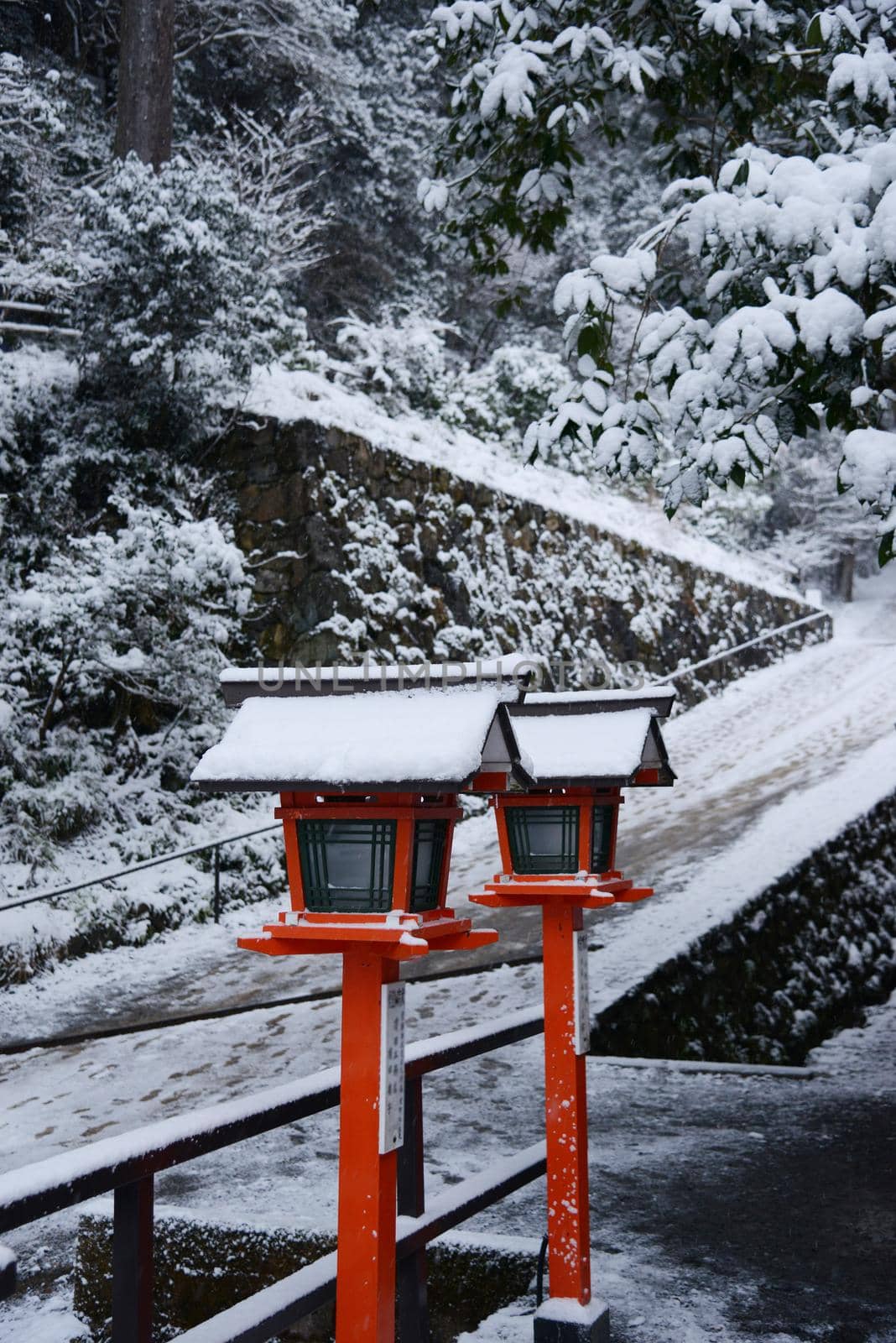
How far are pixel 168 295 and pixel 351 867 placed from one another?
906 cm

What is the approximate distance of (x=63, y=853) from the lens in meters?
9.06

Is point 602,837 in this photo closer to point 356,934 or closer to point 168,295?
point 356,934

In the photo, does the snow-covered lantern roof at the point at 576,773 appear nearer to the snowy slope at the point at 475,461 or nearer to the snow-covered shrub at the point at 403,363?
the snowy slope at the point at 475,461

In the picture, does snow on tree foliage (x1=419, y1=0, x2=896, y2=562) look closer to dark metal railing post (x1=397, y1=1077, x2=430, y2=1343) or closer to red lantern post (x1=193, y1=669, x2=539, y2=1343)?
red lantern post (x1=193, y1=669, x2=539, y2=1343)

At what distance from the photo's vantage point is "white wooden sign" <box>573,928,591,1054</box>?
12.6 ft

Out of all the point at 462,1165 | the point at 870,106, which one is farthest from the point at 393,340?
the point at 462,1165

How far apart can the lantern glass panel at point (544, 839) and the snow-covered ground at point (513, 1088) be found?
62.4 inches

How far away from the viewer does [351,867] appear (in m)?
2.79

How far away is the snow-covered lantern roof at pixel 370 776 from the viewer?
2672mm

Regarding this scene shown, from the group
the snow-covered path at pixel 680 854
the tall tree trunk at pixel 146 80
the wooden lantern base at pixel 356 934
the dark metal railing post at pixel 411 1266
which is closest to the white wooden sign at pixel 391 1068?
the wooden lantern base at pixel 356 934

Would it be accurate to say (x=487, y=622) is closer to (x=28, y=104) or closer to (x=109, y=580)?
(x=109, y=580)

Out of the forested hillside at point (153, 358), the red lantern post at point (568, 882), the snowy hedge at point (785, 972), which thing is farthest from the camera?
the forested hillside at point (153, 358)

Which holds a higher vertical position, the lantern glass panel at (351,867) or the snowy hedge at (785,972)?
the lantern glass panel at (351,867)

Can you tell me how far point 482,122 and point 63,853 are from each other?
20.5ft
